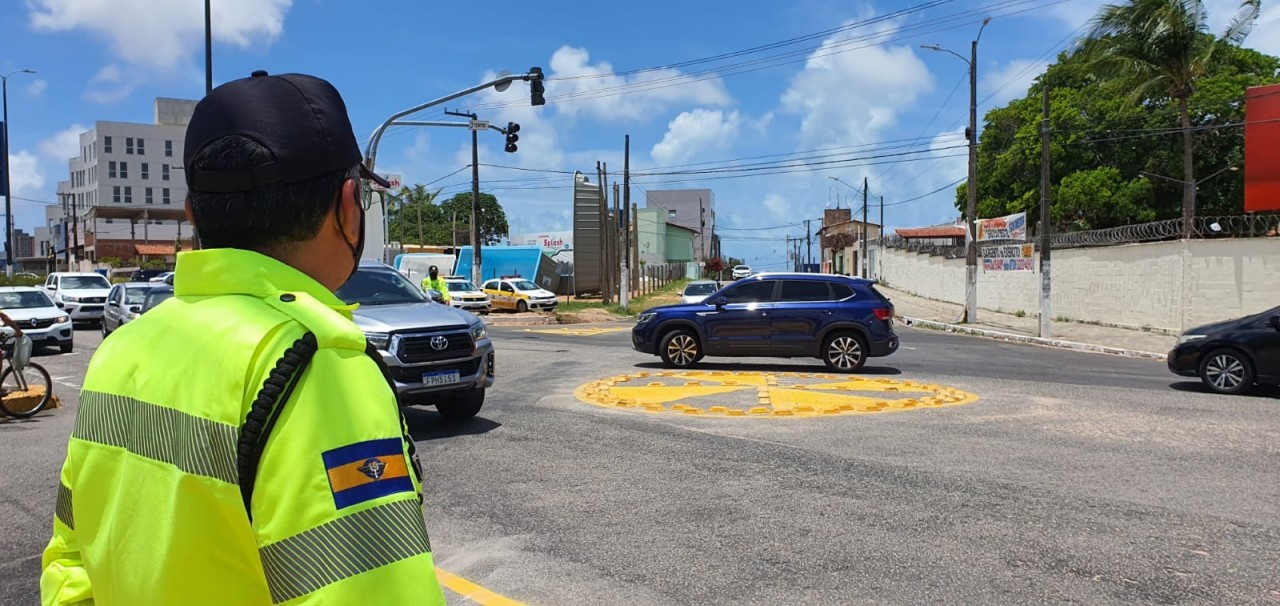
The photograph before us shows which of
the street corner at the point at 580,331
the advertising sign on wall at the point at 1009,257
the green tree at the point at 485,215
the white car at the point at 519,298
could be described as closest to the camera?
the street corner at the point at 580,331

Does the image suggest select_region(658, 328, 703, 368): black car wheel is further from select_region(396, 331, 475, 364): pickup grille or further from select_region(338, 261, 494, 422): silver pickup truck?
select_region(396, 331, 475, 364): pickup grille

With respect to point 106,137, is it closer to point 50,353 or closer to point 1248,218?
point 50,353

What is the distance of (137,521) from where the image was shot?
123 centimetres

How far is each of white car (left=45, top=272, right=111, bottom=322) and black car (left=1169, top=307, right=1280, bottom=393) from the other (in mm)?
28114

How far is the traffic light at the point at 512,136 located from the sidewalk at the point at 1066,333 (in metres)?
15.1

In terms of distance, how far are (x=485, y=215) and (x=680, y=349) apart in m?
94.8

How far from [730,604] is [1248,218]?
23.2 meters

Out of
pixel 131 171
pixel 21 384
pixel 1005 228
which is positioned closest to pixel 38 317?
pixel 21 384

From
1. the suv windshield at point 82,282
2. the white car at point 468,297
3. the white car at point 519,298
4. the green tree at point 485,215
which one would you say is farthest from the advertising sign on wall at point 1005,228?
the green tree at point 485,215

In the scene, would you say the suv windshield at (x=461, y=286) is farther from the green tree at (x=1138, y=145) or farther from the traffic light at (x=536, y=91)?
the green tree at (x=1138, y=145)

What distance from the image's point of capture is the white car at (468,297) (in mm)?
34000

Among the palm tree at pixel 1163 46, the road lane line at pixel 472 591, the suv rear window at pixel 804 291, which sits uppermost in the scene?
the palm tree at pixel 1163 46

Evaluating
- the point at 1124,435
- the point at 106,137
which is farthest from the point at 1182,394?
the point at 106,137

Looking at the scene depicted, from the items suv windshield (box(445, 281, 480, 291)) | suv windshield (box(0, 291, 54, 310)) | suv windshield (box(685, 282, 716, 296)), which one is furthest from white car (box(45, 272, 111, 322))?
suv windshield (box(685, 282, 716, 296))
